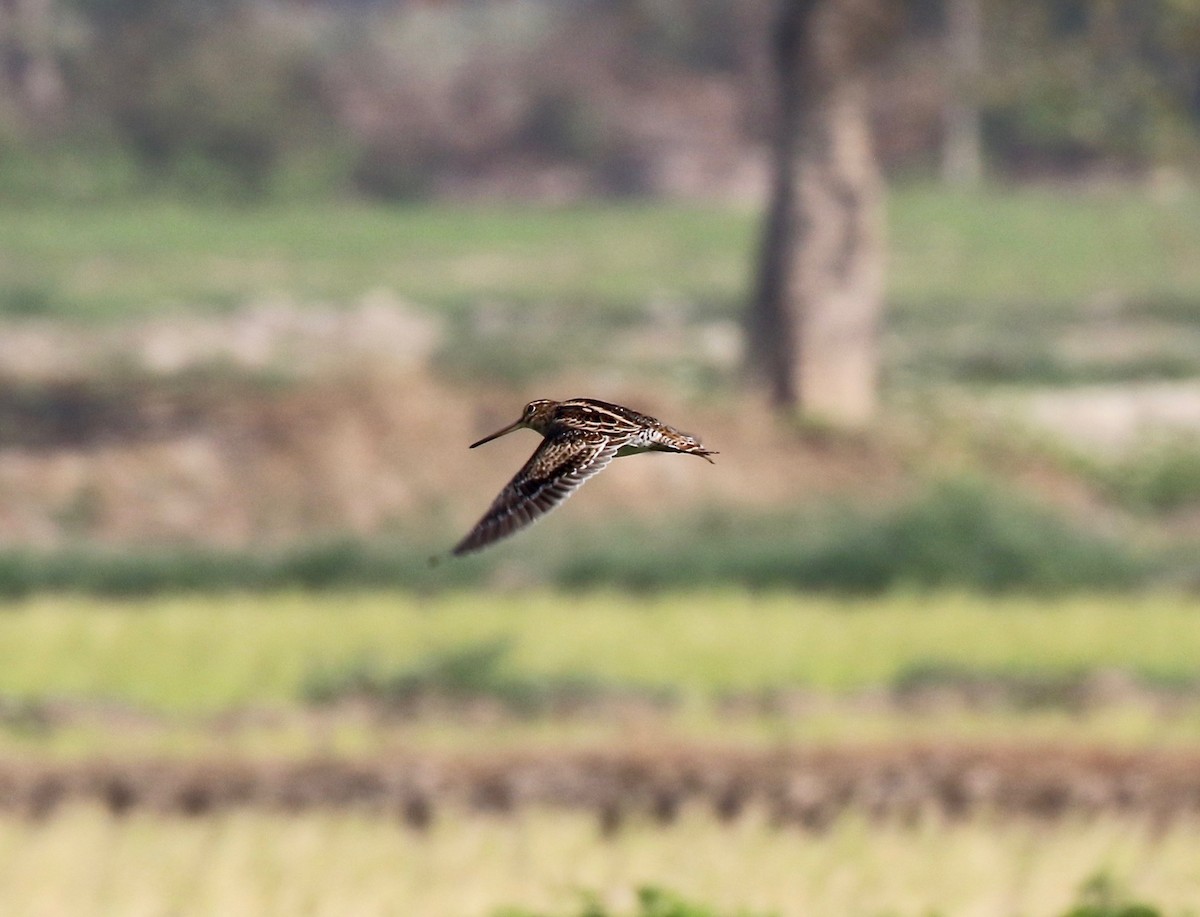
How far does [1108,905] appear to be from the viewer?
708 cm

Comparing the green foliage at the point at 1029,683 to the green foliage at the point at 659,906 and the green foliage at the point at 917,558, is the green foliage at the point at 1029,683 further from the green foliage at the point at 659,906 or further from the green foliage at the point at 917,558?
the green foliage at the point at 659,906

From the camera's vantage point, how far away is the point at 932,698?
478 inches

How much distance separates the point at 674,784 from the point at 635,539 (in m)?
6.55

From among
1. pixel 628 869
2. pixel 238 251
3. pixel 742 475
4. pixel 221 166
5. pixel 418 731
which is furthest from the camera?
pixel 221 166

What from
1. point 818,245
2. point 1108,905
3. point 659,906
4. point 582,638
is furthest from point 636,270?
point 659,906

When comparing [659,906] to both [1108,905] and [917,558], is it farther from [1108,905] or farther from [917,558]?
[917,558]

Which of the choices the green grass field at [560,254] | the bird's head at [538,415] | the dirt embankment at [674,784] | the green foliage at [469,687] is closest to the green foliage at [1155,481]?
the green foliage at [469,687]

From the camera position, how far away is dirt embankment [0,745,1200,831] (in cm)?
1009

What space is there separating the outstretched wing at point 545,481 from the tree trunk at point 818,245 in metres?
16.0

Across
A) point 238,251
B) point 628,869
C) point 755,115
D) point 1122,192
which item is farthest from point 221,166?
point 628,869

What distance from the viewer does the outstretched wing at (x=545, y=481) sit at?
15.9ft

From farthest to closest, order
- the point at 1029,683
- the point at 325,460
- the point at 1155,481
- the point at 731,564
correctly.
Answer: the point at 1155,481
the point at 325,460
the point at 731,564
the point at 1029,683

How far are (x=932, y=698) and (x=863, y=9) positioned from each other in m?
9.47

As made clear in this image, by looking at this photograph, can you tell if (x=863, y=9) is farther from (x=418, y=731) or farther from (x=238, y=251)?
(x=238, y=251)
